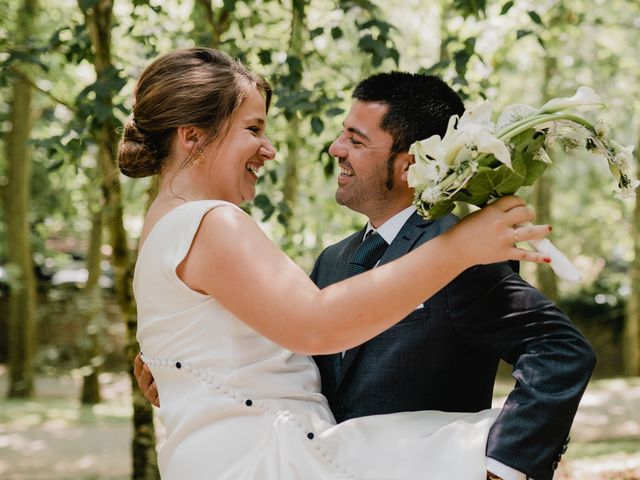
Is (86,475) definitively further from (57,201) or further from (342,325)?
(57,201)

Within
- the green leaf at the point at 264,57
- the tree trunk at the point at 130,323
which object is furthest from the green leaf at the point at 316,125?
the tree trunk at the point at 130,323

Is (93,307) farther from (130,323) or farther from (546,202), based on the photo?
(546,202)

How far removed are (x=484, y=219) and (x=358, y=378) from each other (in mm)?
962

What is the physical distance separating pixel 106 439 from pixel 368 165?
378 inches

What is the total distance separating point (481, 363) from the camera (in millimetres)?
2629

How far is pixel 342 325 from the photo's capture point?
188cm

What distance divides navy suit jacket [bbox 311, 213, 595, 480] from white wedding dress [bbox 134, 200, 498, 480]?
14 cm

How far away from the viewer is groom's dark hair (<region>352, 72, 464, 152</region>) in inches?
129

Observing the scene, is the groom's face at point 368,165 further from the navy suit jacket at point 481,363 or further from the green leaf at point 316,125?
the green leaf at point 316,125

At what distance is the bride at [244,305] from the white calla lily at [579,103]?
10.6 inches

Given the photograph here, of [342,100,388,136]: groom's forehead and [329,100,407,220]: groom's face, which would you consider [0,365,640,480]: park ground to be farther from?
[342,100,388,136]: groom's forehead

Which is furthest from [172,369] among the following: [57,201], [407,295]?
[57,201]

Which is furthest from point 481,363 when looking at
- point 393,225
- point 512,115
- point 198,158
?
point 198,158

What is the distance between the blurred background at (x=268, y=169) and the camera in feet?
17.9
